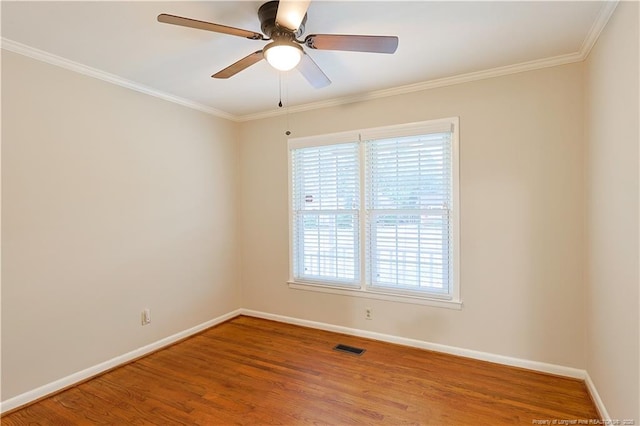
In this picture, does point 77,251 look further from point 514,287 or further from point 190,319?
point 514,287

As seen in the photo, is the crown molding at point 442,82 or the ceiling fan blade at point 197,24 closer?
the ceiling fan blade at point 197,24

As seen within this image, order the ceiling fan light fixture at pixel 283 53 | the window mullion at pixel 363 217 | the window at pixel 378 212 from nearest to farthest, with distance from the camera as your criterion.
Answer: the ceiling fan light fixture at pixel 283 53 < the window at pixel 378 212 < the window mullion at pixel 363 217

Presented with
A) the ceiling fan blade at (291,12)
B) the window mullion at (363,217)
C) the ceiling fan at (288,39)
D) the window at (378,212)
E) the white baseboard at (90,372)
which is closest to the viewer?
the ceiling fan blade at (291,12)

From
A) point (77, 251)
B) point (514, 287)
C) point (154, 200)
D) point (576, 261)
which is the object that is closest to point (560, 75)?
point (576, 261)

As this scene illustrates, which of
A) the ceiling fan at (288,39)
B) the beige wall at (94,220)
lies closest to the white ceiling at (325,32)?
the ceiling fan at (288,39)

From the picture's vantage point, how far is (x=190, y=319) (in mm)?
3670

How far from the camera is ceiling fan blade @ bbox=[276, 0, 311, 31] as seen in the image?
1.57 m

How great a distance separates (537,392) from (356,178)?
7.59 feet

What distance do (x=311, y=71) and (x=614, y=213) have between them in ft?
6.62

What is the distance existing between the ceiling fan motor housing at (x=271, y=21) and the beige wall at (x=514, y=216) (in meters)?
1.67

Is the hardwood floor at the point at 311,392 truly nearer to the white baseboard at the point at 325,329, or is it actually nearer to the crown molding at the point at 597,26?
the white baseboard at the point at 325,329

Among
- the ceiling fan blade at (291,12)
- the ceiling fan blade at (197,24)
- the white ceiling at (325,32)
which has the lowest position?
the ceiling fan blade at (197,24)

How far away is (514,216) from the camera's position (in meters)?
2.81

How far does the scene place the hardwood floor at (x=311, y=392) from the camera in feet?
7.18
